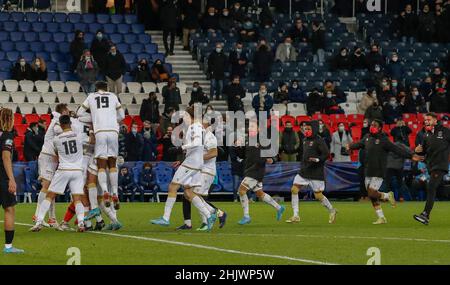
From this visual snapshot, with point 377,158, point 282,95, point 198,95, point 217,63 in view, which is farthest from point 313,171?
point 217,63

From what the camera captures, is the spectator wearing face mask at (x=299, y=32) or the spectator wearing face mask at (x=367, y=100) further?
the spectator wearing face mask at (x=299, y=32)

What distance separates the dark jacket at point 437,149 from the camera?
24625mm

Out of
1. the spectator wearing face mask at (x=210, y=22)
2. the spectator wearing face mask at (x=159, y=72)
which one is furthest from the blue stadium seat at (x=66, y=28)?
the spectator wearing face mask at (x=210, y=22)

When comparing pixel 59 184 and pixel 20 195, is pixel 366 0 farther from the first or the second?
pixel 59 184

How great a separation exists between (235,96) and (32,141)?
24.6 feet

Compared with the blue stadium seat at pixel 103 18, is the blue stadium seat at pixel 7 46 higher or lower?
lower

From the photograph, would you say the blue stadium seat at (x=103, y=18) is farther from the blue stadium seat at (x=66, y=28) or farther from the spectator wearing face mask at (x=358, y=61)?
the spectator wearing face mask at (x=358, y=61)

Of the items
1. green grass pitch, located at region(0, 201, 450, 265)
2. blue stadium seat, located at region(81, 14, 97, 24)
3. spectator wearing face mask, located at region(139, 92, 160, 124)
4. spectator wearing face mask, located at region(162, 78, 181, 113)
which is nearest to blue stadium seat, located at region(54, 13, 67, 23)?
blue stadium seat, located at region(81, 14, 97, 24)

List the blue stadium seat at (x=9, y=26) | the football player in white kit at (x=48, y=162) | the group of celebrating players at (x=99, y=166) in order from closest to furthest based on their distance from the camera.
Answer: the group of celebrating players at (x=99, y=166), the football player in white kit at (x=48, y=162), the blue stadium seat at (x=9, y=26)

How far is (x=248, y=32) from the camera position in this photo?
4394 cm

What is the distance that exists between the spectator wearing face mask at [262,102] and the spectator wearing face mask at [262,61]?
2174 millimetres

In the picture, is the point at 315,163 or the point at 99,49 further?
the point at 99,49

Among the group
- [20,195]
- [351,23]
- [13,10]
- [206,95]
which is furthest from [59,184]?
[351,23]

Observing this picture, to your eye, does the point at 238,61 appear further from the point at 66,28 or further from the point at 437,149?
the point at 437,149
